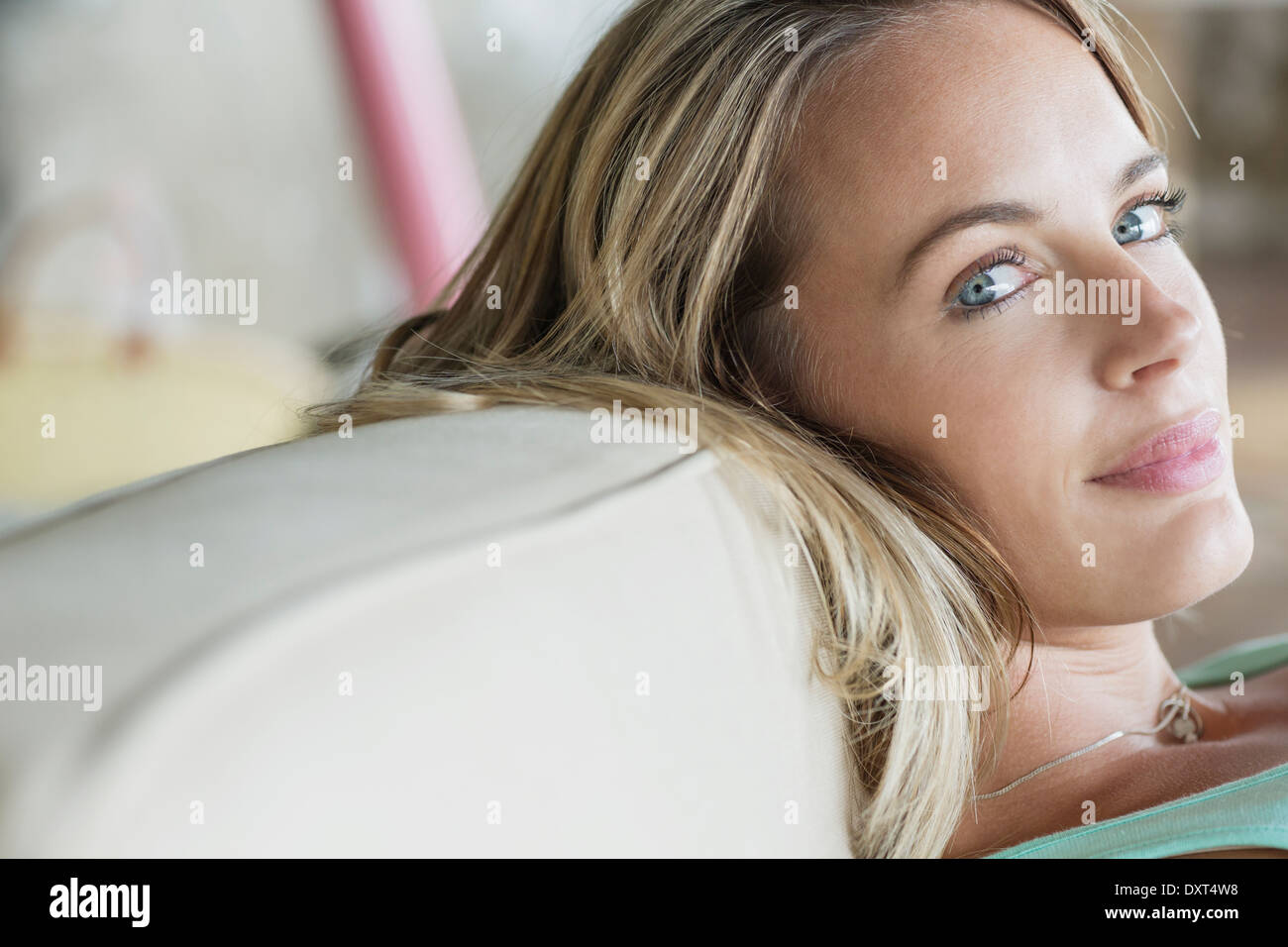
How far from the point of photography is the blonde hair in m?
0.54

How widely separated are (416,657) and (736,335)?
21.0 inches

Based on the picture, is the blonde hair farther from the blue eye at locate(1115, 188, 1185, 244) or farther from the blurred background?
the blurred background

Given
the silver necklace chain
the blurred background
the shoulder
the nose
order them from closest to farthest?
the nose, the silver necklace chain, the shoulder, the blurred background

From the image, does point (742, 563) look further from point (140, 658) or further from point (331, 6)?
point (331, 6)

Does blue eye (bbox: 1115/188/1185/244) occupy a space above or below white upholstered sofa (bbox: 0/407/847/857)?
above

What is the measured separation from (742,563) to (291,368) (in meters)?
1.74

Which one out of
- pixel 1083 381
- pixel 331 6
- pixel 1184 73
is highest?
pixel 1184 73

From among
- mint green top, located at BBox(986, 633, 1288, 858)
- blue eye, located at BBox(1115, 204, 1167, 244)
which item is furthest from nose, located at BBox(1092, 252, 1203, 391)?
mint green top, located at BBox(986, 633, 1288, 858)

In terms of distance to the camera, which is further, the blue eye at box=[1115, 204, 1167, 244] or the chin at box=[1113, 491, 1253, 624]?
the blue eye at box=[1115, 204, 1167, 244]

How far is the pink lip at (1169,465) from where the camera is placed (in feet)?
2.20

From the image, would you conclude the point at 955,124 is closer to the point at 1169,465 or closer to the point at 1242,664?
the point at 1169,465

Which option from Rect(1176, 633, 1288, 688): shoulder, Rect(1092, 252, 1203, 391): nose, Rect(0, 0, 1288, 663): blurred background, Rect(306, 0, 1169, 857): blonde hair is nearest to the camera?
Rect(306, 0, 1169, 857): blonde hair
